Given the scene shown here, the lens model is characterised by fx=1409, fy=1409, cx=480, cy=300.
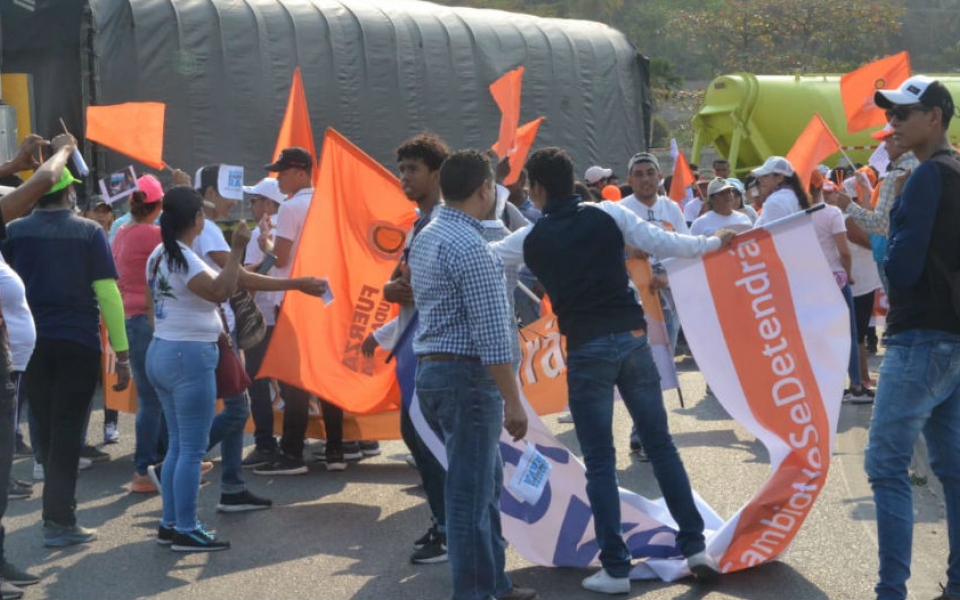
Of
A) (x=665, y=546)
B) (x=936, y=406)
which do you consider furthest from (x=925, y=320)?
(x=665, y=546)

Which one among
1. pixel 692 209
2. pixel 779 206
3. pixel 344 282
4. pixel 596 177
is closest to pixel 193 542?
pixel 344 282

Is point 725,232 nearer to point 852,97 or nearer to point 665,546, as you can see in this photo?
point 665,546

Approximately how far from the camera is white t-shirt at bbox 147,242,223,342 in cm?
691

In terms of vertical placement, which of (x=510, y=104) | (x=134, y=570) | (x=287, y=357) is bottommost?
(x=134, y=570)

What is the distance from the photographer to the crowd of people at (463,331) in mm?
5367

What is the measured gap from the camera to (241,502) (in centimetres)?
798

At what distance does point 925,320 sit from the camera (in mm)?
5418

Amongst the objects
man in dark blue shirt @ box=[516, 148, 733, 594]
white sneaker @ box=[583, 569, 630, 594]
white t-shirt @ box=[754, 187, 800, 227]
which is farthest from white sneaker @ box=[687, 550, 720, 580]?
white t-shirt @ box=[754, 187, 800, 227]

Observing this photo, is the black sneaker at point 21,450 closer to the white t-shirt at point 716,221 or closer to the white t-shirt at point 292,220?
the white t-shirt at point 292,220

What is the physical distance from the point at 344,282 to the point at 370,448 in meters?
1.65

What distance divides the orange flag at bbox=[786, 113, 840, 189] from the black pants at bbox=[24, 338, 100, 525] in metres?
6.00

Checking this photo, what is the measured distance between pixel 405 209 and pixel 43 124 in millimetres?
8310

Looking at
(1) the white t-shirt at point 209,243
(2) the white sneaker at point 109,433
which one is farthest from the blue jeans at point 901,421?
(2) the white sneaker at point 109,433

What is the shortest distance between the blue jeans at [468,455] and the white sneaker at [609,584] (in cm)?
73
